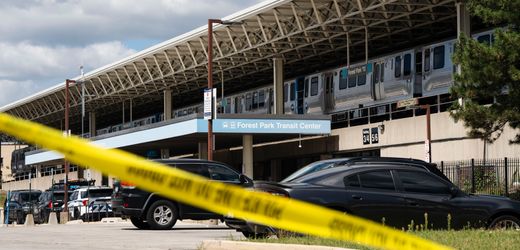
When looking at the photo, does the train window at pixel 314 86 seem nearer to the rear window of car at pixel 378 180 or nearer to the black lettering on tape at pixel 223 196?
the rear window of car at pixel 378 180

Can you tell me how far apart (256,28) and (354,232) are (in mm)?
48945

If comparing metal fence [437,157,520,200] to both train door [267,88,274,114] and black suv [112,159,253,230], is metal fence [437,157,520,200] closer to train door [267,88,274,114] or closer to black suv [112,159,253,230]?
black suv [112,159,253,230]

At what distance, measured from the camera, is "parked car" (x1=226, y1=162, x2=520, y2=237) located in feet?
46.5

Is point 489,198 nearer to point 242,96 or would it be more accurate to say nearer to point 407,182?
point 407,182

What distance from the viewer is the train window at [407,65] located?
3980 centimetres

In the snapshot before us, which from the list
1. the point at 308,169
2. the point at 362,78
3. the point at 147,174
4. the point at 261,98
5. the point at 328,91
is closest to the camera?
the point at 147,174

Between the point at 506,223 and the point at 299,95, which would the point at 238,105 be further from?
the point at 506,223

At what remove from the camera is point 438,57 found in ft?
124

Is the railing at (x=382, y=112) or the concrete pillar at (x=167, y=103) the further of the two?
the concrete pillar at (x=167, y=103)

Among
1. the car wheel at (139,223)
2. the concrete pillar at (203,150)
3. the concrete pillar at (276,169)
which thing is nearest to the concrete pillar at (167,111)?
the concrete pillar at (276,169)

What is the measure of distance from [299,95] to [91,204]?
17.9m

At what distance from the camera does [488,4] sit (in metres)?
25.0

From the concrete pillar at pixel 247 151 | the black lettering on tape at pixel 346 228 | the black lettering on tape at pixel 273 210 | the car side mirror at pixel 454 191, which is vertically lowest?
the car side mirror at pixel 454 191

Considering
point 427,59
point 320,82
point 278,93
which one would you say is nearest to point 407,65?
point 427,59
